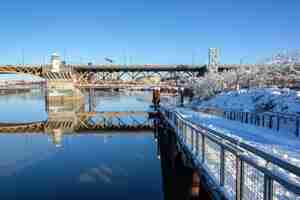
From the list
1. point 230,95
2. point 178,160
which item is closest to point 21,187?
point 178,160

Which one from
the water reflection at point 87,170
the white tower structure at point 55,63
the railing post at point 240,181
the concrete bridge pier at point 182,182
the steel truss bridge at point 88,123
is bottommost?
the steel truss bridge at point 88,123

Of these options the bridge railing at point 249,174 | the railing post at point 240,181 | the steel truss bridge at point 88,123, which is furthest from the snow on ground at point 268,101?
the railing post at point 240,181

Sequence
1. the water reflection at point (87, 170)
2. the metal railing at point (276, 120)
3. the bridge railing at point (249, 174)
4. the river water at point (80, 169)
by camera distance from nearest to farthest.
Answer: the bridge railing at point (249, 174) < the water reflection at point (87, 170) < the river water at point (80, 169) < the metal railing at point (276, 120)

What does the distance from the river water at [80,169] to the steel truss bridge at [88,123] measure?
7.98 m

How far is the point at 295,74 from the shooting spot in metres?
45.5

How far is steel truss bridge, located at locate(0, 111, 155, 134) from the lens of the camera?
39281 mm

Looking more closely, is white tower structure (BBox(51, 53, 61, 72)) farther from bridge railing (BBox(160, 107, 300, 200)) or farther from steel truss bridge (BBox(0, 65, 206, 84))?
bridge railing (BBox(160, 107, 300, 200))

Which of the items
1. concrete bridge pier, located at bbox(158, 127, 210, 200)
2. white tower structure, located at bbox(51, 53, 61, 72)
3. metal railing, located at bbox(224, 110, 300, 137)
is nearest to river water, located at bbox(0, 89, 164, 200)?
concrete bridge pier, located at bbox(158, 127, 210, 200)

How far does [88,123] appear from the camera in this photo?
45.9 m

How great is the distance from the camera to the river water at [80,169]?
15.0 metres

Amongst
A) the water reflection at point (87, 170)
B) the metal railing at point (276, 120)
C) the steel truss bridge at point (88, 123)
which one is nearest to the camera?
the water reflection at point (87, 170)

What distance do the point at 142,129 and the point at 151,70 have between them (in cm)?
6661

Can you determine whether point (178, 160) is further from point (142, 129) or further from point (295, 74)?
point (295, 74)

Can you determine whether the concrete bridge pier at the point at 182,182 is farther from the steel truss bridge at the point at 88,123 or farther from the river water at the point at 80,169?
the steel truss bridge at the point at 88,123
